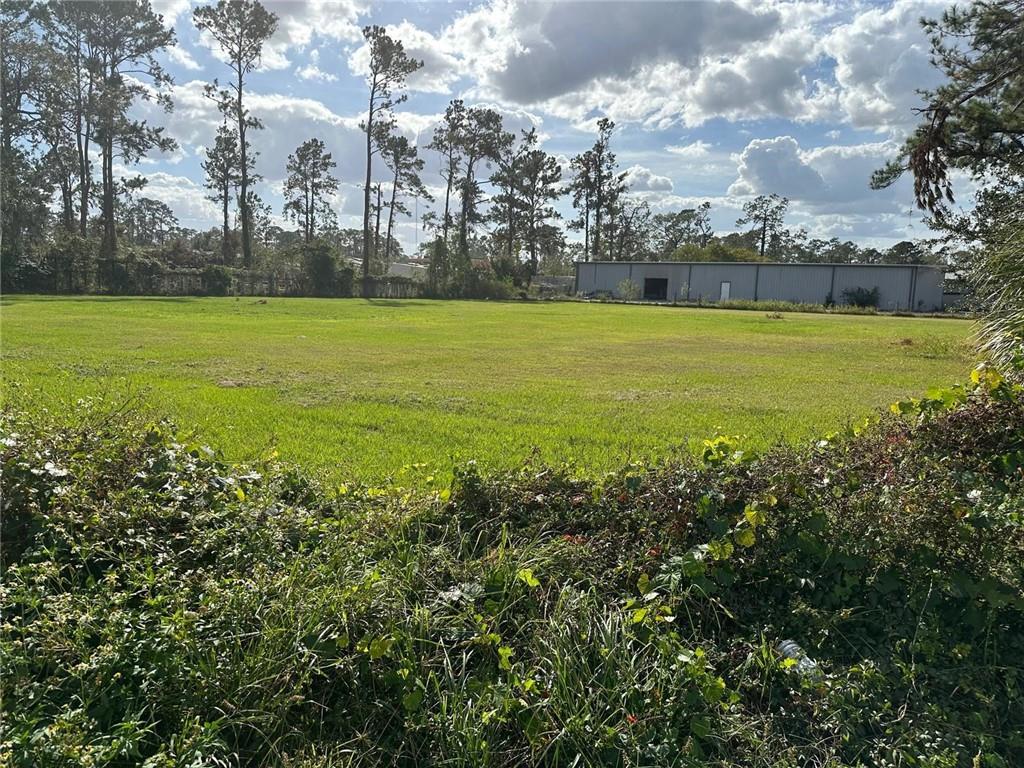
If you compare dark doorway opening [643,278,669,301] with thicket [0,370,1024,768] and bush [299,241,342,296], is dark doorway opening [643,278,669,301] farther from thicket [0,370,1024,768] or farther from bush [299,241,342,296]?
thicket [0,370,1024,768]

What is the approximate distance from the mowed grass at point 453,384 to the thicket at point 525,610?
78 centimetres

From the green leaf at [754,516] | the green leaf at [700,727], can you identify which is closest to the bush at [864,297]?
the green leaf at [754,516]

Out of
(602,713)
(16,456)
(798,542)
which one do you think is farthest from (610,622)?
(16,456)

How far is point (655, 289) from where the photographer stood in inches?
2181

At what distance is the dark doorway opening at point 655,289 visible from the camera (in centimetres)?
5472

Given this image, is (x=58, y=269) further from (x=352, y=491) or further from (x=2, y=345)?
(x=352, y=491)

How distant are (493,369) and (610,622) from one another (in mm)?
7942

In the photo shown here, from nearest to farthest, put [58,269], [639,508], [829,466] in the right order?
[639,508], [829,466], [58,269]

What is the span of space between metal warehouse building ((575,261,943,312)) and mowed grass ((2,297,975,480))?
114ft

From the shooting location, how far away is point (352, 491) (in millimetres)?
3436

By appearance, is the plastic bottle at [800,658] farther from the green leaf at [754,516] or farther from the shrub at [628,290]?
the shrub at [628,290]

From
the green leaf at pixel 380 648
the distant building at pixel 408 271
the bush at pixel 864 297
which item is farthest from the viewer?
the bush at pixel 864 297

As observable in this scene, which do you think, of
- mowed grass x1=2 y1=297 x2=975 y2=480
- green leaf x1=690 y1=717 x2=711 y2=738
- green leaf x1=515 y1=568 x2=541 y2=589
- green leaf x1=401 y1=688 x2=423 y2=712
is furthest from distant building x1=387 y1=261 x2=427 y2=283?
green leaf x1=690 y1=717 x2=711 y2=738

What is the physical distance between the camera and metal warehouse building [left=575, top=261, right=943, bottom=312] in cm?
4622
